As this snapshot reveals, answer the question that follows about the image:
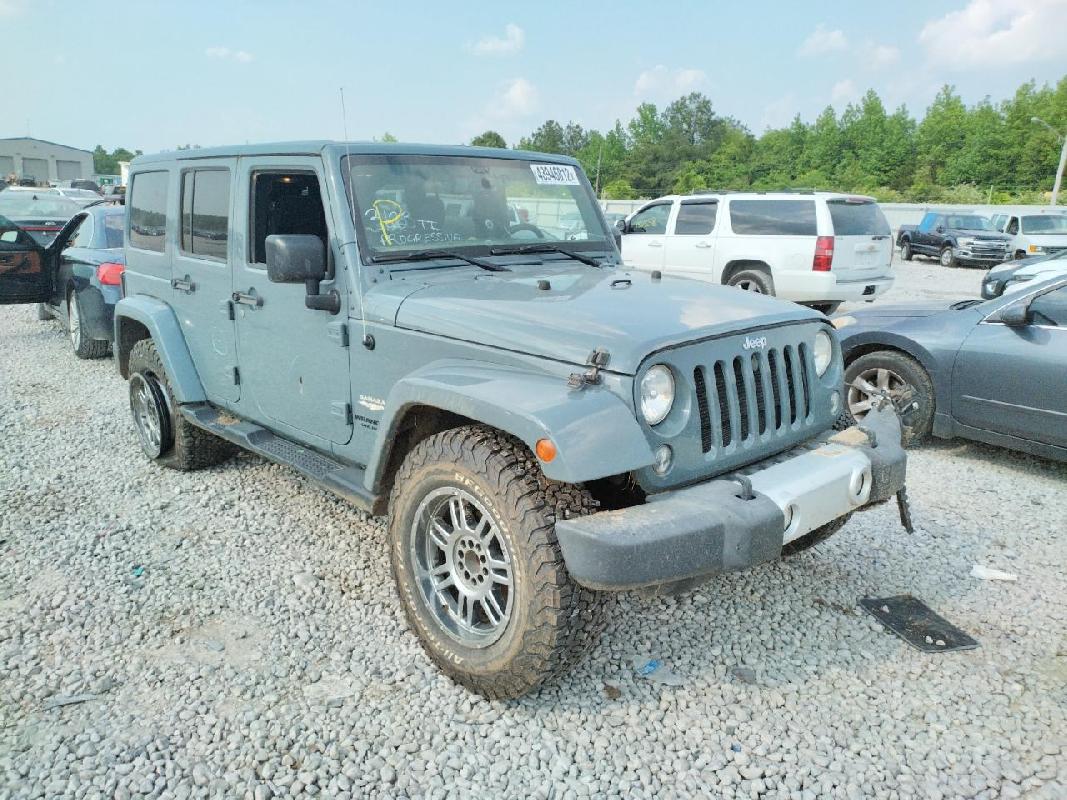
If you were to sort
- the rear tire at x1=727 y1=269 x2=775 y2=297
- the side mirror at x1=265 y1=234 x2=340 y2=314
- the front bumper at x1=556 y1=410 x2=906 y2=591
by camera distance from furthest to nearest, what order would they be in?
the rear tire at x1=727 y1=269 x2=775 y2=297
the side mirror at x1=265 y1=234 x2=340 y2=314
the front bumper at x1=556 y1=410 x2=906 y2=591

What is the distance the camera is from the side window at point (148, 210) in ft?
15.9

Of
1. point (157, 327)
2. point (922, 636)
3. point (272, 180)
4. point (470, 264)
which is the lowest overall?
point (922, 636)

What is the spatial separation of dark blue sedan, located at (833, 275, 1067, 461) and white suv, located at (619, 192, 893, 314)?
4.01m

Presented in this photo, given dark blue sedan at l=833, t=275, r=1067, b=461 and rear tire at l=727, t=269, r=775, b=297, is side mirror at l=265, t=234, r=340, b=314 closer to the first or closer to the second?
dark blue sedan at l=833, t=275, r=1067, b=461

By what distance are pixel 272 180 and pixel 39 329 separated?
28.3ft

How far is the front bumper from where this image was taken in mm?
2342

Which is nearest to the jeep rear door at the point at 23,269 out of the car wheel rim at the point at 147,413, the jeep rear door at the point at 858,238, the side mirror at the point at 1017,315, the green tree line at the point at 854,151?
the car wheel rim at the point at 147,413

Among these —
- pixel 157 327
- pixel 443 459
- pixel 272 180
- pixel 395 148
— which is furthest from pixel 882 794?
pixel 157 327

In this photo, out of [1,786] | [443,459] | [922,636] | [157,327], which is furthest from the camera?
[157,327]

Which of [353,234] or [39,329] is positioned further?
[39,329]

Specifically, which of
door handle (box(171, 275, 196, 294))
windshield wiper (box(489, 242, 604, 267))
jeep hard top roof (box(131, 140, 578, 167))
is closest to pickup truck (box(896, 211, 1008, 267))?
jeep hard top roof (box(131, 140, 578, 167))

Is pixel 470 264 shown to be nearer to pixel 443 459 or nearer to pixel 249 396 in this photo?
pixel 443 459

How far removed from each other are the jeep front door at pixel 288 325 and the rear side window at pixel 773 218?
26.9 feet

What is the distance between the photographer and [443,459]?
2.78 meters
